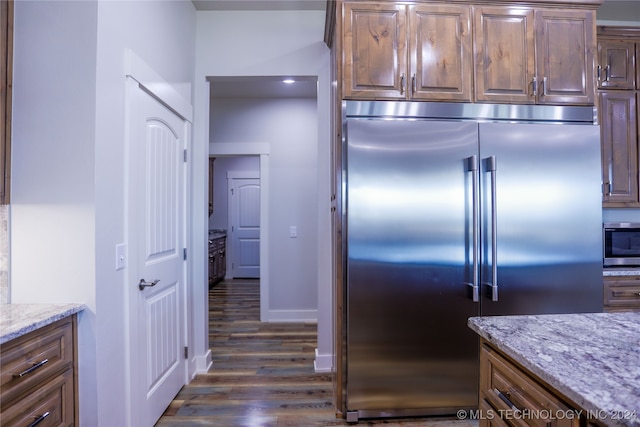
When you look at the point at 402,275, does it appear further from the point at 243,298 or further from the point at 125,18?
the point at 243,298

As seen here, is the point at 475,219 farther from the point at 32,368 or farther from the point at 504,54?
the point at 32,368

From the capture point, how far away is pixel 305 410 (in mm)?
2141

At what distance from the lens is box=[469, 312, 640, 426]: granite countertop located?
64 centimetres

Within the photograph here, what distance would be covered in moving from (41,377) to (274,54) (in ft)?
8.14

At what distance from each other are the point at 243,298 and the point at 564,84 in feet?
14.9

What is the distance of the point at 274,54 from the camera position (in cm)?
267

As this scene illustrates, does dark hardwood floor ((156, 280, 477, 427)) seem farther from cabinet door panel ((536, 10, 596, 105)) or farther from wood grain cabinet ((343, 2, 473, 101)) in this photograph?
cabinet door panel ((536, 10, 596, 105))

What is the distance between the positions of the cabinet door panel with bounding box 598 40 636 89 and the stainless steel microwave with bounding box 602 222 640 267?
3.58 ft

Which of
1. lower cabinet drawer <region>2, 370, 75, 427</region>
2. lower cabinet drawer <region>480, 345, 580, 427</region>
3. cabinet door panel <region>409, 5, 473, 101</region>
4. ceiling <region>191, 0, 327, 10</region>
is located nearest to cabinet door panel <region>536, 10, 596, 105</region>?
cabinet door panel <region>409, 5, 473, 101</region>

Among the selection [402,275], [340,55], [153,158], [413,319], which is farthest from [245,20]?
[413,319]

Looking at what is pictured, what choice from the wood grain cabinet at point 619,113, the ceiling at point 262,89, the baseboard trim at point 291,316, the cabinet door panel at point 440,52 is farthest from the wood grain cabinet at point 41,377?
the wood grain cabinet at point 619,113

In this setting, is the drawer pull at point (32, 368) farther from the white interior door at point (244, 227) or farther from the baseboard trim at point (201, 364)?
the white interior door at point (244, 227)

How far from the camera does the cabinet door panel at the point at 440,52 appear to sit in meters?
1.99

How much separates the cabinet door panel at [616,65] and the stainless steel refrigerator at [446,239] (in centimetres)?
92
